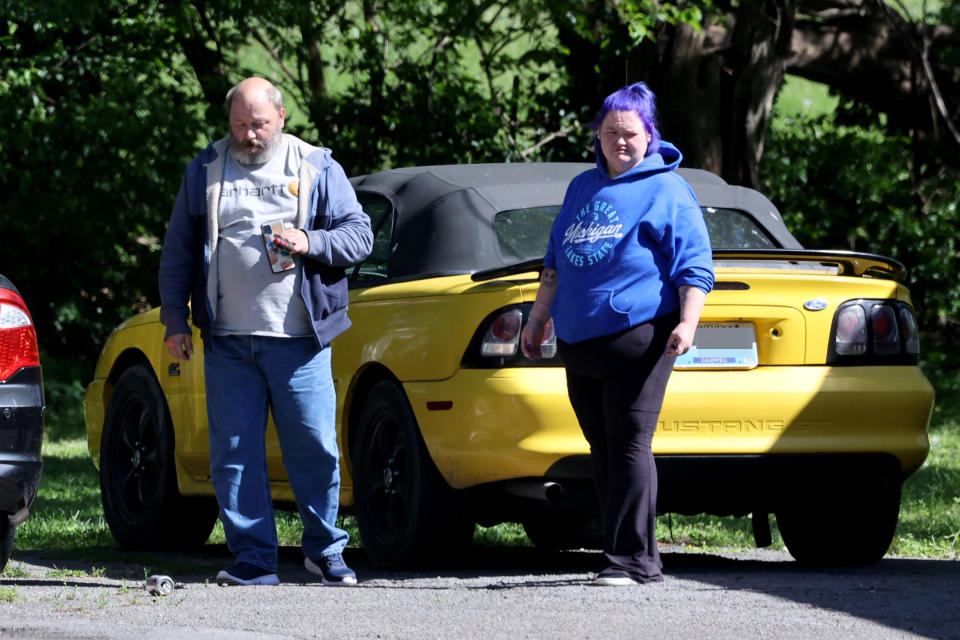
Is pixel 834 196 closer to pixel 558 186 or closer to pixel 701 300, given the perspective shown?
pixel 558 186

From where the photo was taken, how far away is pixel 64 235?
60.1ft

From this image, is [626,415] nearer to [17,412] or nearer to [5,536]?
[17,412]

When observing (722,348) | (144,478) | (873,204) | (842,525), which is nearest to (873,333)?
(722,348)

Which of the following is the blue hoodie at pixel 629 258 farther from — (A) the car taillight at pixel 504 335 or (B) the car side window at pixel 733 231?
(B) the car side window at pixel 733 231

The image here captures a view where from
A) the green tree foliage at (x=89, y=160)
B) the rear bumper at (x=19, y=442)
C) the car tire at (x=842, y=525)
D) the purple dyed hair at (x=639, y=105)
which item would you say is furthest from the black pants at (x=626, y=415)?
the green tree foliage at (x=89, y=160)

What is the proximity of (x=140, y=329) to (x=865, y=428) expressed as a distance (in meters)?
3.39

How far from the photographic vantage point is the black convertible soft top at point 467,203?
21.7 feet

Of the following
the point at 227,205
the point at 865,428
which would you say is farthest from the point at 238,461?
the point at 865,428

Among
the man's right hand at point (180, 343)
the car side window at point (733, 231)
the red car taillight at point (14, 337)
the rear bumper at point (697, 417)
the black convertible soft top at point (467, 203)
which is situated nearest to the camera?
the red car taillight at point (14, 337)

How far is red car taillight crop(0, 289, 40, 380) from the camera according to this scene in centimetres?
566

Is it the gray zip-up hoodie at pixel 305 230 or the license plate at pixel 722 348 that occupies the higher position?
the gray zip-up hoodie at pixel 305 230

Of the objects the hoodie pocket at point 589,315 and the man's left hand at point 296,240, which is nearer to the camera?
the hoodie pocket at point 589,315

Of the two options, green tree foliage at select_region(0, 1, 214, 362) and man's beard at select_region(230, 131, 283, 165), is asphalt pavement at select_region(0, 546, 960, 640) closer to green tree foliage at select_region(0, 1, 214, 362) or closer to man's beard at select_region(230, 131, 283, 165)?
man's beard at select_region(230, 131, 283, 165)

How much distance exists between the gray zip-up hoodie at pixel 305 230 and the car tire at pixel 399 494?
0.49m
